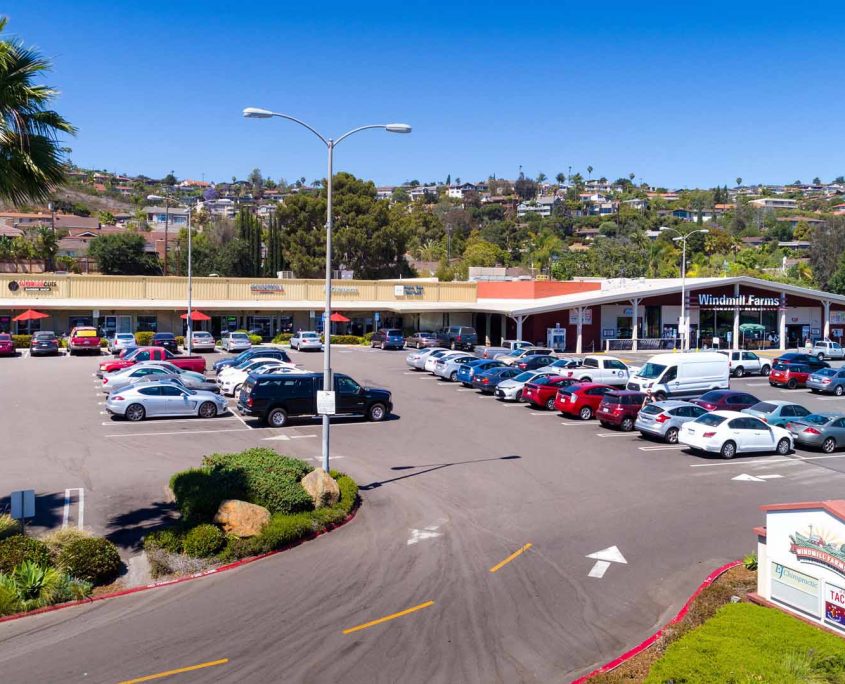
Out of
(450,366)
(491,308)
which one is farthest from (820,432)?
(491,308)

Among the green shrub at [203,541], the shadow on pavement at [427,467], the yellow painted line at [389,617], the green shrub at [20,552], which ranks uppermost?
the green shrub at [20,552]

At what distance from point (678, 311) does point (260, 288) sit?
107 feet

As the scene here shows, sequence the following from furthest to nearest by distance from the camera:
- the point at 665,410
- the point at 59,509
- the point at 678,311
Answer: the point at 678,311 < the point at 665,410 < the point at 59,509

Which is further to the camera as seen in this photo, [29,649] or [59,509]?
[59,509]

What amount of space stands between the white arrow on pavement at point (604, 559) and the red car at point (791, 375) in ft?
97.6

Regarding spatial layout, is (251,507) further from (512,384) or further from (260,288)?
(260,288)

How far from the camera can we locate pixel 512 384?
1353 inches

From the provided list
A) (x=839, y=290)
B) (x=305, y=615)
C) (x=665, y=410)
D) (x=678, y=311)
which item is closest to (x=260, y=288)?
(x=678, y=311)

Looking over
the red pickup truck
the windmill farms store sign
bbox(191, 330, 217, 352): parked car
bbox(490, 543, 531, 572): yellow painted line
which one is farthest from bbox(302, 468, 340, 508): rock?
the windmill farms store sign

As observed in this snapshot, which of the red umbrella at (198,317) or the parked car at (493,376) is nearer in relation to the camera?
the parked car at (493,376)

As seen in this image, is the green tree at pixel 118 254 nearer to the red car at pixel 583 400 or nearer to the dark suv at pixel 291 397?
the dark suv at pixel 291 397

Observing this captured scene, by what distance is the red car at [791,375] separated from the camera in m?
40.7

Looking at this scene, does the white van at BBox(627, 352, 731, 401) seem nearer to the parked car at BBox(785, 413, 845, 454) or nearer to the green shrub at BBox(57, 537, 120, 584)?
the parked car at BBox(785, 413, 845, 454)

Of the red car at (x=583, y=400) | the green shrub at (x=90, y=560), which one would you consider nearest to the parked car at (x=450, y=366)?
the red car at (x=583, y=400)
